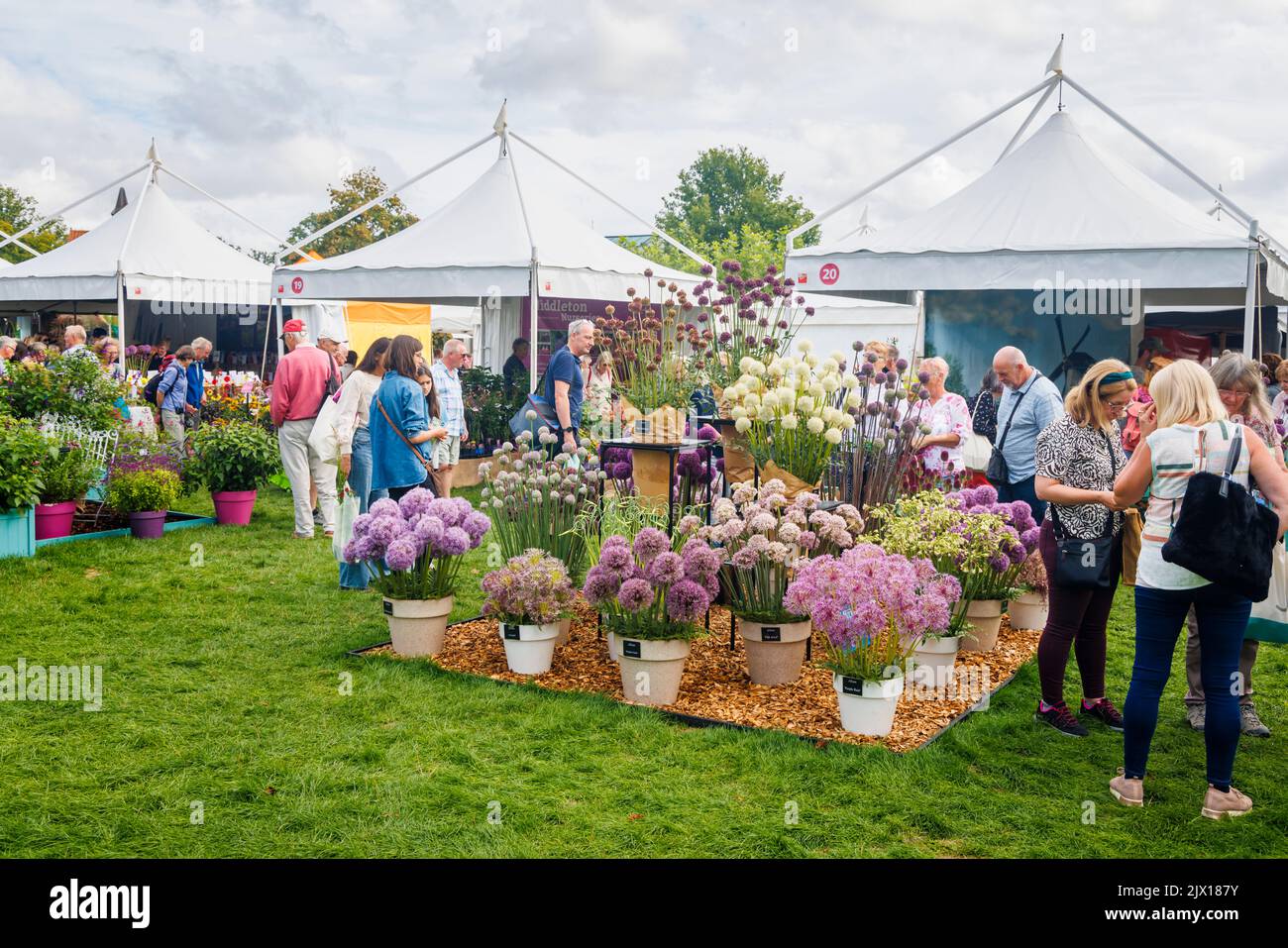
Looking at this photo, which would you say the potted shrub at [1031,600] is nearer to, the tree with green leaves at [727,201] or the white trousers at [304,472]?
the white trousers at [304,472]

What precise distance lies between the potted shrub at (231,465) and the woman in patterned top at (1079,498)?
7.35m

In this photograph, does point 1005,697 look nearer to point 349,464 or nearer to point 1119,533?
point 1119,533

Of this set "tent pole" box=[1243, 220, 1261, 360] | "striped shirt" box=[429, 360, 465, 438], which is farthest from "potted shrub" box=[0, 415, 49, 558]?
"tent pole" box=[1243, 220, 1261, 360]

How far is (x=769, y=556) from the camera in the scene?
496 centimetres

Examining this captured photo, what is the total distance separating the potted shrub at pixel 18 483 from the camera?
7.90 meters

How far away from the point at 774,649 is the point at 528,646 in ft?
4.02

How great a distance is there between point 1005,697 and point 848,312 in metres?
13.4

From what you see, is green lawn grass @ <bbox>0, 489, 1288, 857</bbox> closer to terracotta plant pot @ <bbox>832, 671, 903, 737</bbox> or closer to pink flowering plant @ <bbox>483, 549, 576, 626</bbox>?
terracotta plant pot @ <bbox>832, 671, 903, 737</bbox>

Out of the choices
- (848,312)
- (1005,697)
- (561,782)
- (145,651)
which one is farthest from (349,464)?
(848,312)

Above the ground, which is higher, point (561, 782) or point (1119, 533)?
point (1119, 533)

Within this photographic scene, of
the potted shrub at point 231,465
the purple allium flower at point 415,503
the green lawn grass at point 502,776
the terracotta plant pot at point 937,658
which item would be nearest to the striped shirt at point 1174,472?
the green lawn grass at point 502,776

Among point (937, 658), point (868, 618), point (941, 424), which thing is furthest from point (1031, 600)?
point (868, 618)

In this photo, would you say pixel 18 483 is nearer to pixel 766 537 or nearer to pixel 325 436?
pixel 325 436
